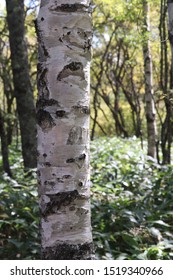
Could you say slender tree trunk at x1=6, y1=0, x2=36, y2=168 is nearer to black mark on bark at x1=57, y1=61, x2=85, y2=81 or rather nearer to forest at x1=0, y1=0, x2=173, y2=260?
forest at x1=0, y1=0, x2=173, y2=260

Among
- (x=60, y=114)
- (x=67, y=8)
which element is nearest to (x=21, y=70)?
(x=67, y=8)

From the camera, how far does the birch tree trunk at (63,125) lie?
1863 mm

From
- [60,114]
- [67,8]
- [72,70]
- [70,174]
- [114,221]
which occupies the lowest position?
[114,221]

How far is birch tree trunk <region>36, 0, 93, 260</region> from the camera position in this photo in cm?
186

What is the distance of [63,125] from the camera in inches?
73.4

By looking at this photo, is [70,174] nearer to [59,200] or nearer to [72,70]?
[59,200]

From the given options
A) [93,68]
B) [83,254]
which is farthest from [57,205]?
[93,68]

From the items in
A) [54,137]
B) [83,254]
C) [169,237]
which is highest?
[54,137]

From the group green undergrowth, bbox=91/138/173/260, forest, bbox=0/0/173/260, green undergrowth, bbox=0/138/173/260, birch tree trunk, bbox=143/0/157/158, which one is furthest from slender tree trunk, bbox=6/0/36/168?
birch tree trunk, bbox=143/0/157/158

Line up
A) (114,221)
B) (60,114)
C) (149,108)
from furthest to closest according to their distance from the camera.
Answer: (149,108) → (114,221) → (60,114)

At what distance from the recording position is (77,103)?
6.19 feet
